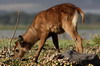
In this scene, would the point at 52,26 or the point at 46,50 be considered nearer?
the point at 52,26

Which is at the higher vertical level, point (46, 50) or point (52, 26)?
point (52, 26)

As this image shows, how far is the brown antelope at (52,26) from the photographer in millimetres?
11867

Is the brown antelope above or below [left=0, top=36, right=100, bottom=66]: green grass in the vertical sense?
above

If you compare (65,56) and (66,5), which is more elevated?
(66,5)

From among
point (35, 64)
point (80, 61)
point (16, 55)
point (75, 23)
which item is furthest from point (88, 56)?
point (16, 55)

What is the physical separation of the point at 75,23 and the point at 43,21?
1113 mm

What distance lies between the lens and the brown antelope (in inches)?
467

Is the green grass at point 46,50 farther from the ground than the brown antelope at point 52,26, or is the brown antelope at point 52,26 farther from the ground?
the brown antelope at point 52,26

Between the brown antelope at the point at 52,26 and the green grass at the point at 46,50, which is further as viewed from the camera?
the brown antelope at the point at 52,26

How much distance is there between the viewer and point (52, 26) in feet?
39.4

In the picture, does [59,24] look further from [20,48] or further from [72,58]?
[72,58]

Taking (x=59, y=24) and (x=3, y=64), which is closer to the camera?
(x=3, y=64)

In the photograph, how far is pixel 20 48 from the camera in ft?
40.8

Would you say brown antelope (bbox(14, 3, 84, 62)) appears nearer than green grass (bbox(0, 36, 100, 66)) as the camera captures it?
No
